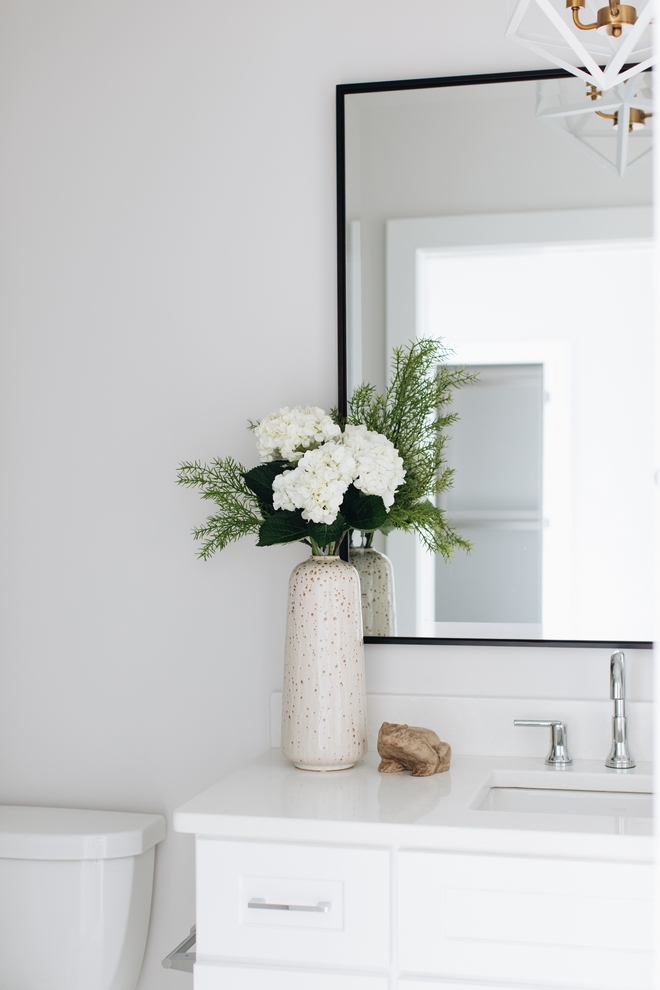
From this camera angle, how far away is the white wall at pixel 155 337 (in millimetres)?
1745

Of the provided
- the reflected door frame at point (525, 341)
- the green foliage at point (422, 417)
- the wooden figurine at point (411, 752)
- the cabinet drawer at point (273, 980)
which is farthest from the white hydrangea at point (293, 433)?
the cabinet drawer at point (273, 980)

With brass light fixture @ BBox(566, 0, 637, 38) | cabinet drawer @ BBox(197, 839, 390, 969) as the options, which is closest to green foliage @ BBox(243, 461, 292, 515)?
cabinet drawer @ BBox(197, 839, 390, 969)

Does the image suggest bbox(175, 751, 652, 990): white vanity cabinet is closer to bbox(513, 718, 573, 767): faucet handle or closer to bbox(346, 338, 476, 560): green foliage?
bbox(513, 718, 573, 767): faucet handle

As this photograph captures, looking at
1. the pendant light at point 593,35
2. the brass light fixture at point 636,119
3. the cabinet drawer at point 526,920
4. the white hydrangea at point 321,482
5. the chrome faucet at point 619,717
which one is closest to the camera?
the pendant light at point 593,35

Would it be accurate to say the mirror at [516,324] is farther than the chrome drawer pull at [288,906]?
Yes

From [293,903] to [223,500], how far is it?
0.64m

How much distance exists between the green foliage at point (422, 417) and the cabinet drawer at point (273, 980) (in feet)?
2.29

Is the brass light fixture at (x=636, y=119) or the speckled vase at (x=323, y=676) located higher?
the brass light fixture at (x=636, y=119)

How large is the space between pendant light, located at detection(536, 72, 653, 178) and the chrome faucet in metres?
0.82

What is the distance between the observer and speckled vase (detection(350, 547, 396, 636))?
1.68 metres

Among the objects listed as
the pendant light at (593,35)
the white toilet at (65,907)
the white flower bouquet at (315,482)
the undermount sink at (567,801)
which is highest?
the pendant light at (593,35)

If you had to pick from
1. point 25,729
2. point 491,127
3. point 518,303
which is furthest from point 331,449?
point 25,729

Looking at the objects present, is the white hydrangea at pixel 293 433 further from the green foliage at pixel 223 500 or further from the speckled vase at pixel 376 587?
the speckled vase at pixel 376 587

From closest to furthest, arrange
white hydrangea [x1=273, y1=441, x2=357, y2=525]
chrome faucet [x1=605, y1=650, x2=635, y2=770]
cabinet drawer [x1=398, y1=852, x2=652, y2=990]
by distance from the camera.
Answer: cabinet drawer [x1=398, y1=852, x2=652, y2=990], white hydrangea [x1=273, y1=441, x2=357, y2=525], chrome faucet [x1=605, y1=650, x2=635, y2=770]
